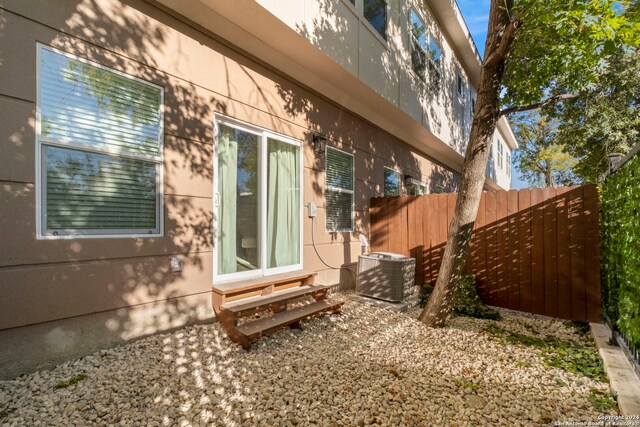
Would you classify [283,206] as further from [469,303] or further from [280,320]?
[469,303]

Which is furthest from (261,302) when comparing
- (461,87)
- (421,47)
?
(461,87)

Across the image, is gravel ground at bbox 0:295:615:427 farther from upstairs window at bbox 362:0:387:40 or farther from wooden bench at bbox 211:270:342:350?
upstairs window at bbox 362:0:387:40

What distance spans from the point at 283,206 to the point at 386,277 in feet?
6.70

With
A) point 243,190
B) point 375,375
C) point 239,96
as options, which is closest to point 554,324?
point 375,375

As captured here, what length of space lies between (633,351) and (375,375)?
248 cm

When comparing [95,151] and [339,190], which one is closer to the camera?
[95,151]

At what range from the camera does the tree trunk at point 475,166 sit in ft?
12.9

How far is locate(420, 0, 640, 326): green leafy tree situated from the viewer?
340 cm

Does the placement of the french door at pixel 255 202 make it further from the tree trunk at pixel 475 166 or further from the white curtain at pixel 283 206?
the tree trunk at pixel 475 166

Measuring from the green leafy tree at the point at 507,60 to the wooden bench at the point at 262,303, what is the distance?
62.4 inches

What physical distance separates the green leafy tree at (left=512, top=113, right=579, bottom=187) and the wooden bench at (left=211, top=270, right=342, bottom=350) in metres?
19.3

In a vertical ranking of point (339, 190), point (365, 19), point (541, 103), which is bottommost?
point (339, 190)

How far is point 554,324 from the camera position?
4.36m

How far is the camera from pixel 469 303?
470 cm
